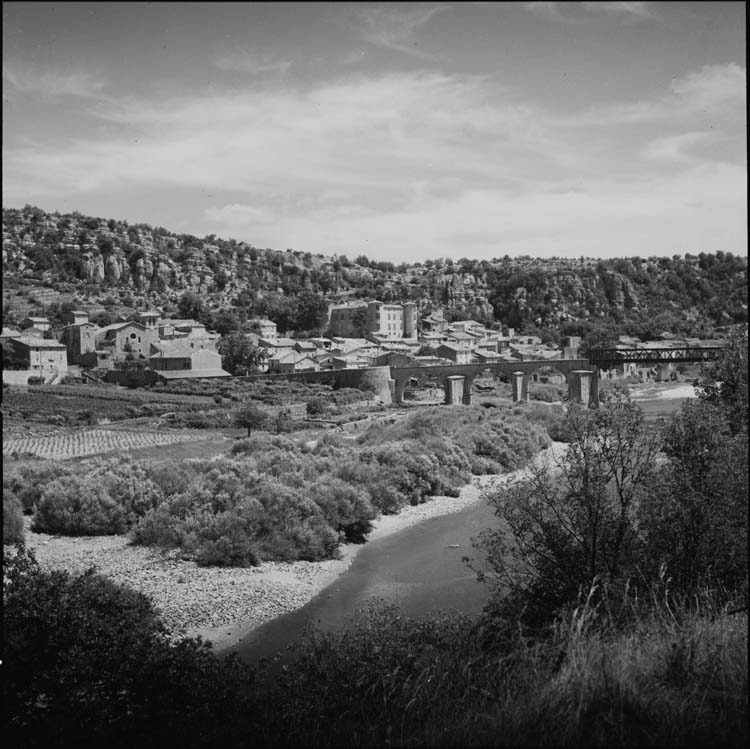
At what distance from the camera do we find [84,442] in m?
26.5

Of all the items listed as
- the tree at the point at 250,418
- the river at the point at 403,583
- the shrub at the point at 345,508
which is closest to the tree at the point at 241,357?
the tree at the point at 250,418

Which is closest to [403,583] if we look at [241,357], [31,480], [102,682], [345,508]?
[345,508]

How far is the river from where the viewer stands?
34.9 ft

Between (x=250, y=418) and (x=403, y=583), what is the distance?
1869 centimetres

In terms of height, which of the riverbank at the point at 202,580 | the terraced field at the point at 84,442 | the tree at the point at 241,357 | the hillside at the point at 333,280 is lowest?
the riverbank at the point at 202,580

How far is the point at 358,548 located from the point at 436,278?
89.9 meters

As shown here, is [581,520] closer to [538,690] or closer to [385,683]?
[385,683]

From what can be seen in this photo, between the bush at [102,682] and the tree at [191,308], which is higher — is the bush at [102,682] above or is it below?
below

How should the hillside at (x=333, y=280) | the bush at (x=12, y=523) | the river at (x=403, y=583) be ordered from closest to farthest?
the river at (x=403, y=583) → the bush at (x=12, y=523) → the hillside at (x=333, y=280)

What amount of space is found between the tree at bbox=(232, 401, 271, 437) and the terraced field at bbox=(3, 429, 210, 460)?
193 cm

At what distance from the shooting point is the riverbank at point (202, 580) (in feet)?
35.8

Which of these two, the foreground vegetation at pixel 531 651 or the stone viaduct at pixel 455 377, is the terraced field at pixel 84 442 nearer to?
the stone viaduct at pixel 455 377

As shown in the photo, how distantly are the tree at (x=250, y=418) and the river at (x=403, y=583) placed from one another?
574 inches

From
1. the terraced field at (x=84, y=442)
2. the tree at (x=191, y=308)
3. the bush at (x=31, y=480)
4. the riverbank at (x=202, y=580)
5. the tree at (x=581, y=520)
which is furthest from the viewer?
the tree at (x=191, y=308)
